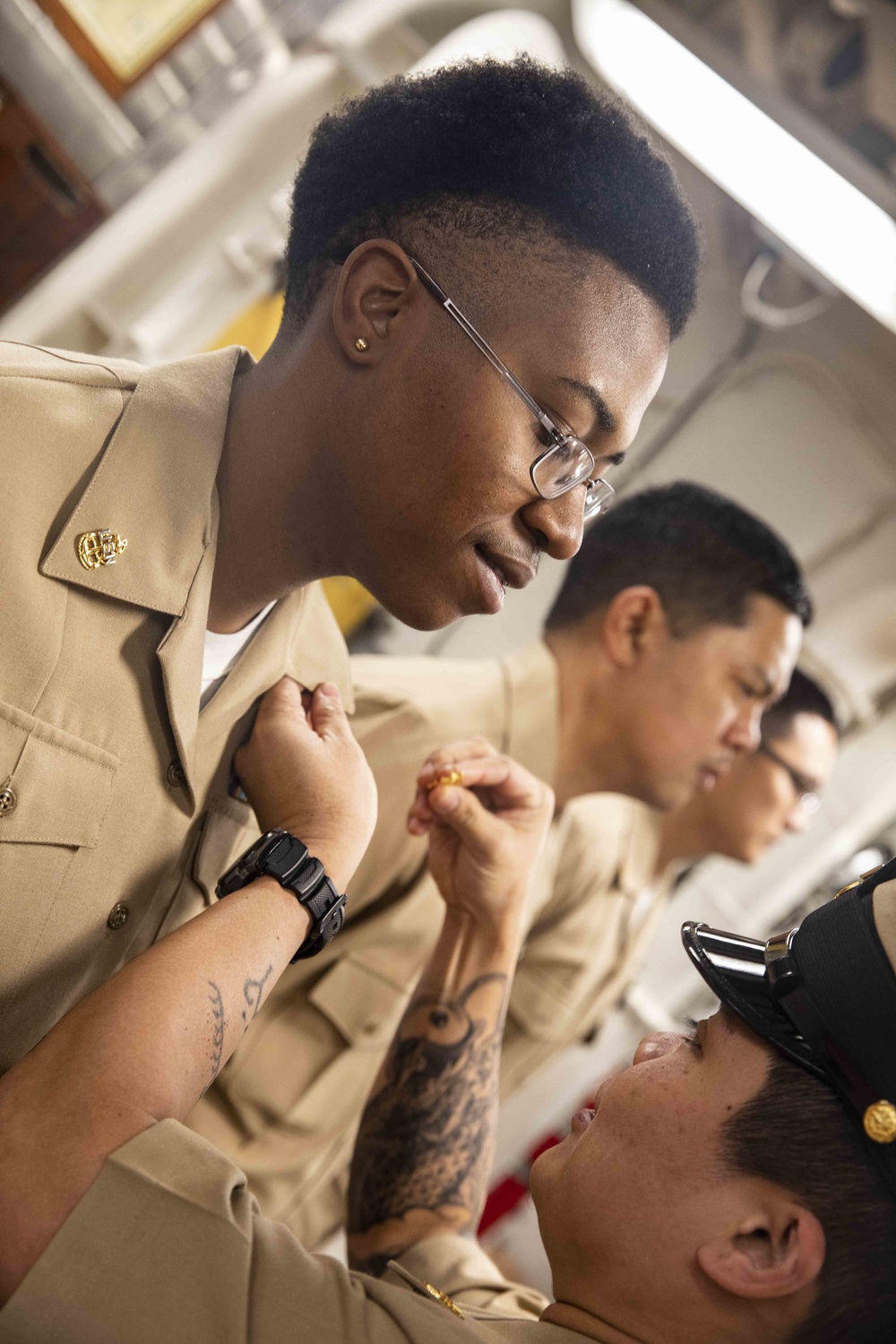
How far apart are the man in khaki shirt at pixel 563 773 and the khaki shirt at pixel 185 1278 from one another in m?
0.52

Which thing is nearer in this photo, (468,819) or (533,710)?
(468,819)

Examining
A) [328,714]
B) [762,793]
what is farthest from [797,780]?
[328,714]

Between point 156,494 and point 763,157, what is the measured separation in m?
1.33

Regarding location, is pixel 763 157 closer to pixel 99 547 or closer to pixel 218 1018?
pixel 99 547

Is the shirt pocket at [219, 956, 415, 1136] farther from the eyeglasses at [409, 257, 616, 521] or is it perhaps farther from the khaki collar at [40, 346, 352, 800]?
the eyeglasses at [409, 257, 616, 521]

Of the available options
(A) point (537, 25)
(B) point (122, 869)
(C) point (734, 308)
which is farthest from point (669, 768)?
(A) point (537, 25)

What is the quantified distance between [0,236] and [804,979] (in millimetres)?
1916

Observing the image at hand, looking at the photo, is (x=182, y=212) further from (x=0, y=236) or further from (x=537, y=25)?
(x=537, y=25)

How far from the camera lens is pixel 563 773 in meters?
1.80

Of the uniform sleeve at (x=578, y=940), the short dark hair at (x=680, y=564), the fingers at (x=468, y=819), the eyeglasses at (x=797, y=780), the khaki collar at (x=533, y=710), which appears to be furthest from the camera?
the eyeglasses at (x=797, y=780)

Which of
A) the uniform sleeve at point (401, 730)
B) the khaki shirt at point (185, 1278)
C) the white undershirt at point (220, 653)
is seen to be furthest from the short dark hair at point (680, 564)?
the khaki shirt at point (185, 1278)

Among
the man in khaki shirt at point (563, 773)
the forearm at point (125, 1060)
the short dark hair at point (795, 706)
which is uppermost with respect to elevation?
the forearm at point (125, 1060)

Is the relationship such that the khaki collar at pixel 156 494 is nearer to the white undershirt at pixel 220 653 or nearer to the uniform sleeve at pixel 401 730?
the white undershirt at pixel 220 653

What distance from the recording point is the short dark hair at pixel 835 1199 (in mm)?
813
